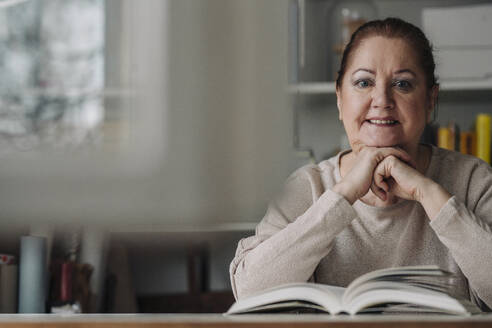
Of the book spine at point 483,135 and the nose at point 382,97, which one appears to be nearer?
the nose at point 382,97

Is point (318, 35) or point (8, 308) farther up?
point (318, 35)

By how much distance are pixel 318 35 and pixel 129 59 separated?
2628 millimetres

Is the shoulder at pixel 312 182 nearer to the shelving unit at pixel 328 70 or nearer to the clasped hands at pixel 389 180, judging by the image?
the clasped hands at pixel 389 180

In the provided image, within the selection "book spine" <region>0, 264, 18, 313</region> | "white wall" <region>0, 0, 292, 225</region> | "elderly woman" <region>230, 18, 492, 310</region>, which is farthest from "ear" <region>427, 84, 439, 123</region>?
"white wall" <region>0, 0, 292, 225</region>

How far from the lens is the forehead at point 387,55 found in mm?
1434

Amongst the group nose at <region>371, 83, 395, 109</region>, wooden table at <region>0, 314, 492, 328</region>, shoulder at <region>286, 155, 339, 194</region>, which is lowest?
wooden table at <region>0, 314, 492, 328</region>

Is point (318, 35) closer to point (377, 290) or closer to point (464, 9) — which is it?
point (464, 9)

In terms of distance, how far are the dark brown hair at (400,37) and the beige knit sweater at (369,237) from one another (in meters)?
0.19

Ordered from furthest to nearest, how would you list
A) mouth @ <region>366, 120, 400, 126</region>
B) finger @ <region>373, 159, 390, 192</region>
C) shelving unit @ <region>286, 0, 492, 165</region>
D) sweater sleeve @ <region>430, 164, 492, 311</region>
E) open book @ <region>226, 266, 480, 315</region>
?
1. shelving unit @ <region>286, 0, 492, 165</region>
2. mouth @ <region>366, 120, 400, 126</region>
3. finger @ <region>373, 159, 390, 192</region>
4. sweater sleeve @ <region>430, 164, 492, 311</region>
5. open book @ <region>226, 266, 480, 315</region>

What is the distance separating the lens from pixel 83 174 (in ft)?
0.58

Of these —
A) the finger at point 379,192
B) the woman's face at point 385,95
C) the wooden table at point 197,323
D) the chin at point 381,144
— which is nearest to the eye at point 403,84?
the woman's face at point 385,95

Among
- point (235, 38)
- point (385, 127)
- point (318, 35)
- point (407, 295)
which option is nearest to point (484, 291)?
point (385, 127)

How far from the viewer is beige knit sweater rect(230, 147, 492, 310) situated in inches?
46.3

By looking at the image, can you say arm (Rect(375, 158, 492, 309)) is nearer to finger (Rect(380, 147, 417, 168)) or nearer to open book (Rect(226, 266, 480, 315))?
finger (Rect(380, 147, 417, 168))
